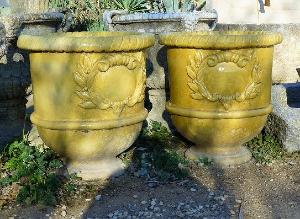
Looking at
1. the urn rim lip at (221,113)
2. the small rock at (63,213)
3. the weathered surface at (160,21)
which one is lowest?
the small rock at (63,213)

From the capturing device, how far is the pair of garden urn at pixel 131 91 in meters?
3.63

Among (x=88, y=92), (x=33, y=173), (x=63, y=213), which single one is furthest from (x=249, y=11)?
(x=63, y=213)

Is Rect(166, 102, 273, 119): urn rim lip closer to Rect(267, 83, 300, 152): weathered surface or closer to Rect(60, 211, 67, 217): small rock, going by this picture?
Rect(267, 83, 300, 152): weathered surface

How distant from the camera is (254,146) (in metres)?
4.56

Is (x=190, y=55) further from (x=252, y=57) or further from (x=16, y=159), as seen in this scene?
(x=16, y=159)

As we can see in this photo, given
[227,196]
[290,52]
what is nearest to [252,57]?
[227,196]

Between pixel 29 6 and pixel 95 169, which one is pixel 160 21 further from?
pixel 95 169

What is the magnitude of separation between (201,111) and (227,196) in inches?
28.9

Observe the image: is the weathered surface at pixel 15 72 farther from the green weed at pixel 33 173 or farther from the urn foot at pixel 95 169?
the urn foot at pixel 95 169

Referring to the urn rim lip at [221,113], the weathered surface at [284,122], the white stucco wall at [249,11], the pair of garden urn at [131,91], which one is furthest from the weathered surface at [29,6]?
the white stucco wall at [249,11]

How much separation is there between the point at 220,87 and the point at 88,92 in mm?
976

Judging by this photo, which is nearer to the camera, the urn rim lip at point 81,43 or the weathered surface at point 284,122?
the urn rim lip at point 81,43

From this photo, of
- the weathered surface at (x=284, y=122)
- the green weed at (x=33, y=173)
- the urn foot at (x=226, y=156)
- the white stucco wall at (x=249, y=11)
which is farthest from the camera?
the white stucco wall at (x=249, y=11)

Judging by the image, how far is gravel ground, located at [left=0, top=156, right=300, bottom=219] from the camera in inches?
132
